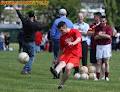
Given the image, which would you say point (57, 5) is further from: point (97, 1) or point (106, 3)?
point (97, 1)

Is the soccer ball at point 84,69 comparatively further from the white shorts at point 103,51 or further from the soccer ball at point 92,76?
the white shorts at point 103,51

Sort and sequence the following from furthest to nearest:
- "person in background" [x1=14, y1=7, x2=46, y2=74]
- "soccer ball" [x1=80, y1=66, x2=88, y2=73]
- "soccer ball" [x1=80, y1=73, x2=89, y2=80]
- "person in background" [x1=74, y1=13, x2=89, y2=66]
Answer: "person in background" [x1=14, y1=7, x2=46, y2=74] → "person in background" [x1=74, y1=13, x2=89, y2=66] → "soccer ball" [x1=80, y1=73, x2=89, y2=80] → "soccer ball" [x1=80, y1=66, x2=88, y2=73]

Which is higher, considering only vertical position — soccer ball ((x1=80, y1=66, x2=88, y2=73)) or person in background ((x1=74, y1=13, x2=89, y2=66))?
person in background ((x1=74, y1=13, x2=89, y2=66))

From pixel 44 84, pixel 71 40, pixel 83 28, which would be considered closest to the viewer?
pixel 71 40

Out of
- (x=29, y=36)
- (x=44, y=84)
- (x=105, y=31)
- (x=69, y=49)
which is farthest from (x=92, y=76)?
(x=69, y=49)

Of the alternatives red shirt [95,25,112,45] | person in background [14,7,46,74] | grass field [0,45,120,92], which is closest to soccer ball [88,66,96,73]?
grass field [0,45,120,92]

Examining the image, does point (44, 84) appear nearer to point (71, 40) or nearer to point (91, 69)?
point (71, 40)

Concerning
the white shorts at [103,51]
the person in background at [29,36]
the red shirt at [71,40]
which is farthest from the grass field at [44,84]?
the red shirt at [71,40]

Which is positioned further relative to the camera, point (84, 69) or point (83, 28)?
point (83, 28)

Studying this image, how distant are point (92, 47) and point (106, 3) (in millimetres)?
43299

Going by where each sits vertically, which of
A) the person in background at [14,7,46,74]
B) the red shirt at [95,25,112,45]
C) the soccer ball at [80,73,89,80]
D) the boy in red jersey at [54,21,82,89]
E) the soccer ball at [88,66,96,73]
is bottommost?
the soccer ball at [80,73,89,80]

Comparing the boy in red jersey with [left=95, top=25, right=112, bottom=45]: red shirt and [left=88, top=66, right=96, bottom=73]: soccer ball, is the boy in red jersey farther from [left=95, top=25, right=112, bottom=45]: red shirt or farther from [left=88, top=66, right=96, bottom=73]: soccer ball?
[left=88, top=66, right=96, bottom=73]: soccer ball

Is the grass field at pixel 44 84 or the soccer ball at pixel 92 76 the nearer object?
the grass field at pixel 44 84

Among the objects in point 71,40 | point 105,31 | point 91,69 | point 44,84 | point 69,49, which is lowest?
point 91,69
